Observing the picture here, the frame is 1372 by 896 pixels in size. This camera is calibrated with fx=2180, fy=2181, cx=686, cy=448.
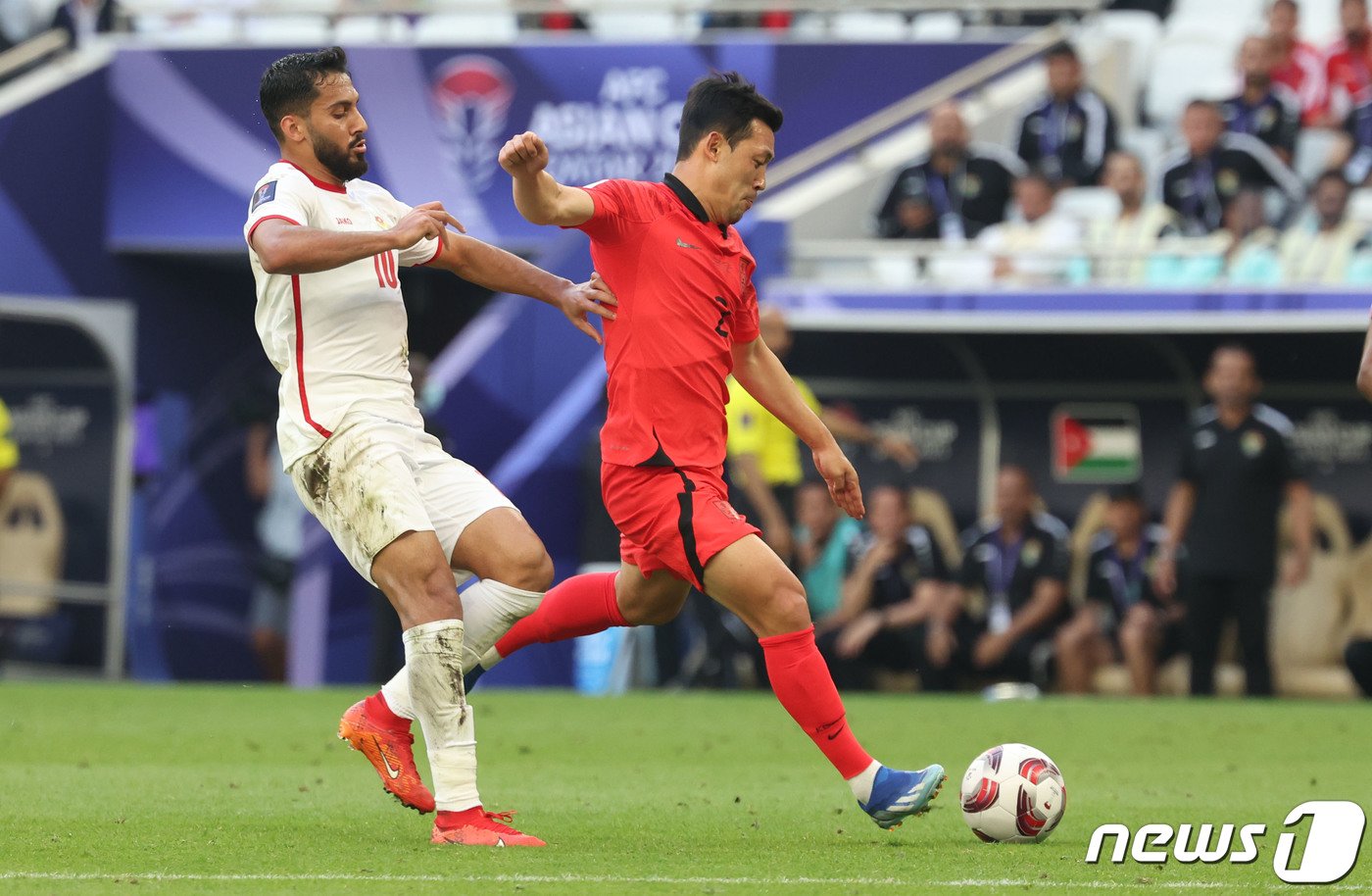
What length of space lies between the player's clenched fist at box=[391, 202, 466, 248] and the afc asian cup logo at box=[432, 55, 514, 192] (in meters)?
11.8

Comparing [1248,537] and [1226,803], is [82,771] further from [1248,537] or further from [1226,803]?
[1248,537]

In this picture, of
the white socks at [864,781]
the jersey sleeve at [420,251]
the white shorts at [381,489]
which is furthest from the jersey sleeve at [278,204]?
the white socks at [864,781]

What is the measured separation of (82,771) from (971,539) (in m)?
8.58

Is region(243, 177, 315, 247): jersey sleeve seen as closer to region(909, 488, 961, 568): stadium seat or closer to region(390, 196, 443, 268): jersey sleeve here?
region(390, 196, 443, 268): jersey sleeve

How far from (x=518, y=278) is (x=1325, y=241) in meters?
9.16

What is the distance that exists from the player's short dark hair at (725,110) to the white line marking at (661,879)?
86.4 inches

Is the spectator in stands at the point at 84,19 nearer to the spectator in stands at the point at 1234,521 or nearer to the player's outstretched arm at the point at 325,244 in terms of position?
the spectator in stands at the point at 1234,521

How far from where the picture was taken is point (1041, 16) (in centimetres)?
1759

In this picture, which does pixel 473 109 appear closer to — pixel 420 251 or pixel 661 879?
pixel 420 251

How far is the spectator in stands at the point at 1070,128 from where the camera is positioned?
1617cm

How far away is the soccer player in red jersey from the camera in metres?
6.22

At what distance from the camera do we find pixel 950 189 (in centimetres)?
1620

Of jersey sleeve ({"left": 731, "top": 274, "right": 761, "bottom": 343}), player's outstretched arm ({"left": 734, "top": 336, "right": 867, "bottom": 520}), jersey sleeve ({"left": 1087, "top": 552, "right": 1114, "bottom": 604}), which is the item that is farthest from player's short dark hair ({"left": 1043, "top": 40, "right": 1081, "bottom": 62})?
jersey sleeve ({"left": 731, "top": 274, "right": 761, "bottom": 343})

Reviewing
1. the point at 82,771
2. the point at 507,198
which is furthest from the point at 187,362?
the point at 82,771
